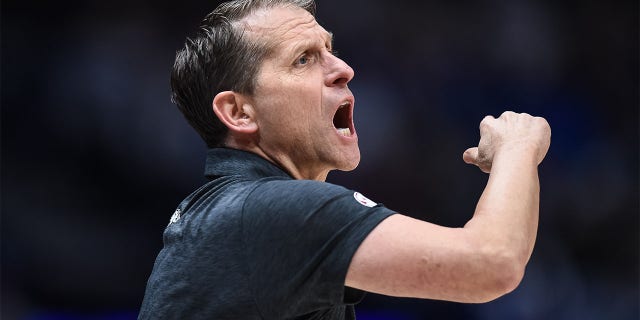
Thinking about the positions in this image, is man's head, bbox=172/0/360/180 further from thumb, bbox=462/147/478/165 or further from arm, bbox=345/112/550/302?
arm, bbox=345/112/550/302

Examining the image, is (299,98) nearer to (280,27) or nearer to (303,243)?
(280,27)

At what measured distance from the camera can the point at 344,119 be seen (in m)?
2.29

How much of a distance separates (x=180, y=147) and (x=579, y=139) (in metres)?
2.32

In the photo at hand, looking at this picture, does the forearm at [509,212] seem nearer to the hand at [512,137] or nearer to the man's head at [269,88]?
the hand at [512,137]

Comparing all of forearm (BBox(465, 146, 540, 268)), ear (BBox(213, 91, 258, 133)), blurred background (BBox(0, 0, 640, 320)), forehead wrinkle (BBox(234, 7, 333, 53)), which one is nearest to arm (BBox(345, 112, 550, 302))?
forearm (BBox(465, 146, 540, 268))

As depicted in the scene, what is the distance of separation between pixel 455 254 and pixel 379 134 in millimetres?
2915

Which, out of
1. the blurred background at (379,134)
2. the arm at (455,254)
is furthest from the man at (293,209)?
the blurred background at (379,134)

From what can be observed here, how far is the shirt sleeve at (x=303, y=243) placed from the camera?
61.7 inches

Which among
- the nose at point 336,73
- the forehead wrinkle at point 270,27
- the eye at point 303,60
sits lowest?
the nose at point 336,73

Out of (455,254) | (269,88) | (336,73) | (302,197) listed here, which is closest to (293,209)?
(302,197)

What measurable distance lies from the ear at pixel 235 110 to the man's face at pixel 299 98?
22 mm

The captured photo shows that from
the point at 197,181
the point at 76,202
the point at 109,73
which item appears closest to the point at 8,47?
the point at 109,73

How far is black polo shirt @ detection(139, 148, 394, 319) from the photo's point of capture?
1.57 m

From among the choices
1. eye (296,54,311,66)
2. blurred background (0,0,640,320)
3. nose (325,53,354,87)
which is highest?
eye (296,54,311,66)
